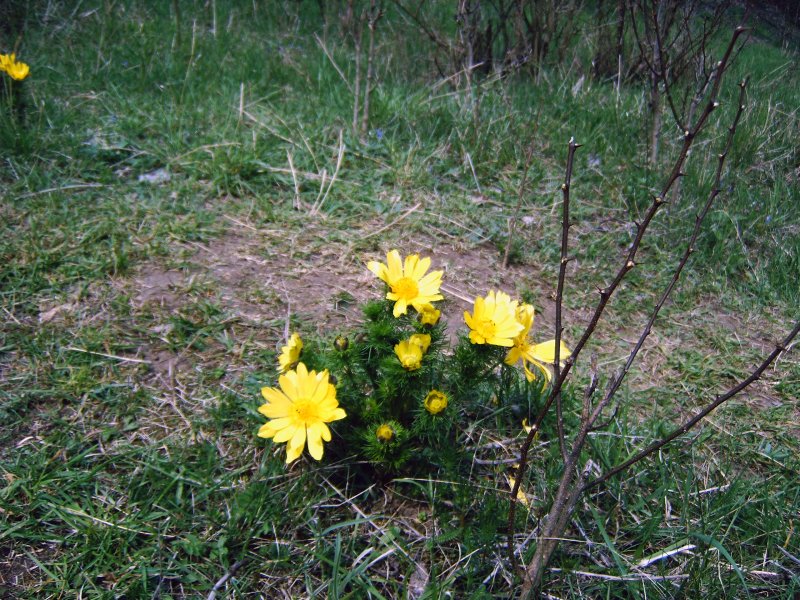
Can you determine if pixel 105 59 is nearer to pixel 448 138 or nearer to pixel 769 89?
pixel 448 138

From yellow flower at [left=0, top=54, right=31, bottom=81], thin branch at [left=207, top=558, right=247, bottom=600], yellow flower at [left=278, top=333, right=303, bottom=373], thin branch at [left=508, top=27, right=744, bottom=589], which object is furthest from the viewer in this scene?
yellow flower at [left=0, top=54, right=31, bottom=81]

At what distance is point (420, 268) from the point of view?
4.85 ft

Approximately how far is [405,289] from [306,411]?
359 millimetres

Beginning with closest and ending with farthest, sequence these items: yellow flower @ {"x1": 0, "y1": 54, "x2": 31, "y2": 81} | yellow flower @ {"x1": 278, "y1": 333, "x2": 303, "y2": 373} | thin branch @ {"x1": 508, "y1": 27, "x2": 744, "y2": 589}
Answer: thin branch @ {"x1": 508, "y1": 27, "x2": 744, "y2": 589} < yellow flower @ {"x1": 278, "y1": 333, "x2": 303, "y2": 373} < yellow flower @ {"x1": 0, "y1": 54, "x2": 31, "y2": 81}

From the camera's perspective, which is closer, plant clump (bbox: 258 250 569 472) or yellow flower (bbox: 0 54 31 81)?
plant clump (bbox: 258 250 569 472)

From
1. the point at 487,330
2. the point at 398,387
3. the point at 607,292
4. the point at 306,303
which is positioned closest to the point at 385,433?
the point at 398,387

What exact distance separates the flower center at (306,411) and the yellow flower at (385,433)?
15 cm

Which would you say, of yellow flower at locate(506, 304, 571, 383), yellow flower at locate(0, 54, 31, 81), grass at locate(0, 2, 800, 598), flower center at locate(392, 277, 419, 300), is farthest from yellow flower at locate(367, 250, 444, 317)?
yellow flower at locate(0, 54, 31, 81)

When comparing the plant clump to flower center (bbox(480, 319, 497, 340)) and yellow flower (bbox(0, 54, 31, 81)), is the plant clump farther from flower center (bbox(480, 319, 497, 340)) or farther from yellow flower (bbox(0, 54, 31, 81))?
yellow flower (bbox(0, 54, 31, 81))

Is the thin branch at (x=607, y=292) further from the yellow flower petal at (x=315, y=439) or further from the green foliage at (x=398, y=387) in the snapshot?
the yellow flower petal at (x=315, y=439)

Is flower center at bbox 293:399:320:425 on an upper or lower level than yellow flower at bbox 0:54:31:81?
upper

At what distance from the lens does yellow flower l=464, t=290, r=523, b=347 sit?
1.38m

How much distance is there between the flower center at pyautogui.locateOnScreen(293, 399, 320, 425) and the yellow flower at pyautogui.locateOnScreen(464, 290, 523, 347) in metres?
0.39

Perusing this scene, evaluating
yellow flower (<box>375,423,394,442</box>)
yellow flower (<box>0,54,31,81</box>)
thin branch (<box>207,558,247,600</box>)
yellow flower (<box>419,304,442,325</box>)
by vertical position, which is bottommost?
thin branch (<box>207,558,247,600</box>)
